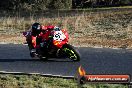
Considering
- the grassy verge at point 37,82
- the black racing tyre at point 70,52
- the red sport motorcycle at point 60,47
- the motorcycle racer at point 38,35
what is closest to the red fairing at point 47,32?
the motorcycle racer at point 38,35

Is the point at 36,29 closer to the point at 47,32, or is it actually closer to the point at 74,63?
the point at 47,32

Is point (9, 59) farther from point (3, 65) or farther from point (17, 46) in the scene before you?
point (17, 46)

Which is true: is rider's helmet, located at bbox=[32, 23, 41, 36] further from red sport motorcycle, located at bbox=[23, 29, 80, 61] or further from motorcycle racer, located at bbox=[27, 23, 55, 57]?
red sport motorcycle, located at bbox=[23, 29, 80, 61]

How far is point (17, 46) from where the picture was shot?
19.2 meters

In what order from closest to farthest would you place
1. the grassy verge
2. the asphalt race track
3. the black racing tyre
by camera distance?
the grassy verge
the asphalt race track
the black racing tyre

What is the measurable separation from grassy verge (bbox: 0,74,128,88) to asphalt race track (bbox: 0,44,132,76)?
915 mm

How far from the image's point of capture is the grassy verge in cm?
1124

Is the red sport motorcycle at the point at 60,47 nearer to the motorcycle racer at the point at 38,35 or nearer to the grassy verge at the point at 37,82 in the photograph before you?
the motorcycle racer at the point at 38,35

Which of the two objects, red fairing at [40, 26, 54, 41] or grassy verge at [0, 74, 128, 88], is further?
red fairing at [40, 26, 54, 41]

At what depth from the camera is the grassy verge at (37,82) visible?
36.9 feet

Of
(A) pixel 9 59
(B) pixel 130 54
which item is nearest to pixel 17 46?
(A) pixel 9 59

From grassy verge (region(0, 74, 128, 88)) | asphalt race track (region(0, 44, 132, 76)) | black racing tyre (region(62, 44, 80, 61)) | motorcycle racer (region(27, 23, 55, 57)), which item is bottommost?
asphalt race track (region(0, 44, 132, 76))

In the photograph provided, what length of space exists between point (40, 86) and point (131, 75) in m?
2.83

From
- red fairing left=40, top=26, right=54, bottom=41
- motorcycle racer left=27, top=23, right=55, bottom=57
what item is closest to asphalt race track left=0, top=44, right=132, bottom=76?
motorcycle racer left=27, top=23, right=55, bottom=57
